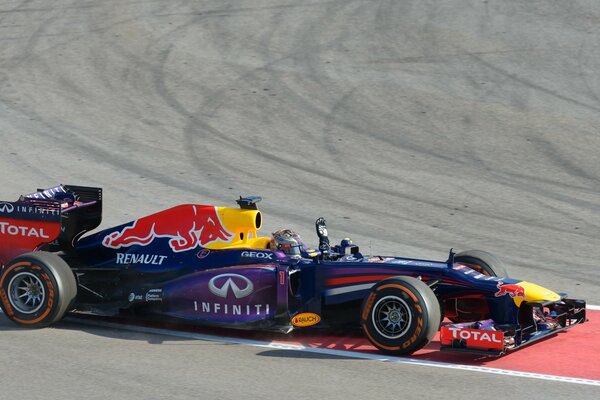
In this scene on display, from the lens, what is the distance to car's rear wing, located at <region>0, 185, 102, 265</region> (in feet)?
36.4

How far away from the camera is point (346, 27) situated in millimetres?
24312

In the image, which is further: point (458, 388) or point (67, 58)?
point (67, 58)

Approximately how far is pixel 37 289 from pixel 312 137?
30.5ft

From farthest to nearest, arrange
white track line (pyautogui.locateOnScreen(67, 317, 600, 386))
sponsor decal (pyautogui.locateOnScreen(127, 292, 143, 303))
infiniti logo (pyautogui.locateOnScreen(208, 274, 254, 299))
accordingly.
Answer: sponsor decal (pyautogui.locateOnScreen(127, 292, 143, 303)) → infiniti logo (pyautogui.locateOnScreen(208, 274, 254, 299)) → white track line (pyautogui.locateOnScreen(67, 317, 600, 386))

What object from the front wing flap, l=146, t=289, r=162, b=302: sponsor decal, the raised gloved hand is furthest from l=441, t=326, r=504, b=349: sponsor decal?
l=146, t=289, r=162, b=302: sponsor decal

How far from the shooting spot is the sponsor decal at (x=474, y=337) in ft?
30.1

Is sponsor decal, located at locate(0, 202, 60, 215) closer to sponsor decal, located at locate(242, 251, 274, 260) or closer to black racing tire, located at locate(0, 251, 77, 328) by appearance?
black racing tire, located at locate(0, 251, 77, 328)

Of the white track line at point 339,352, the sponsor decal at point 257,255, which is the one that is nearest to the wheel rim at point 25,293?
the white track line at point 339,352

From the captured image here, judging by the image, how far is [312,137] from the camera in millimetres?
19172

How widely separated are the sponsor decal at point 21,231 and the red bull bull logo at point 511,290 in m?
4.58

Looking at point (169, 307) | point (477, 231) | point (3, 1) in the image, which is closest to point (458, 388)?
point (169, 307)

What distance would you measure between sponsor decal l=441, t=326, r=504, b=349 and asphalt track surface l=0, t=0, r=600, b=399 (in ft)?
1.01

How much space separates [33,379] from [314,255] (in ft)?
9.82

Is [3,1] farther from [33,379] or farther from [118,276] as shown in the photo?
[33,379]
